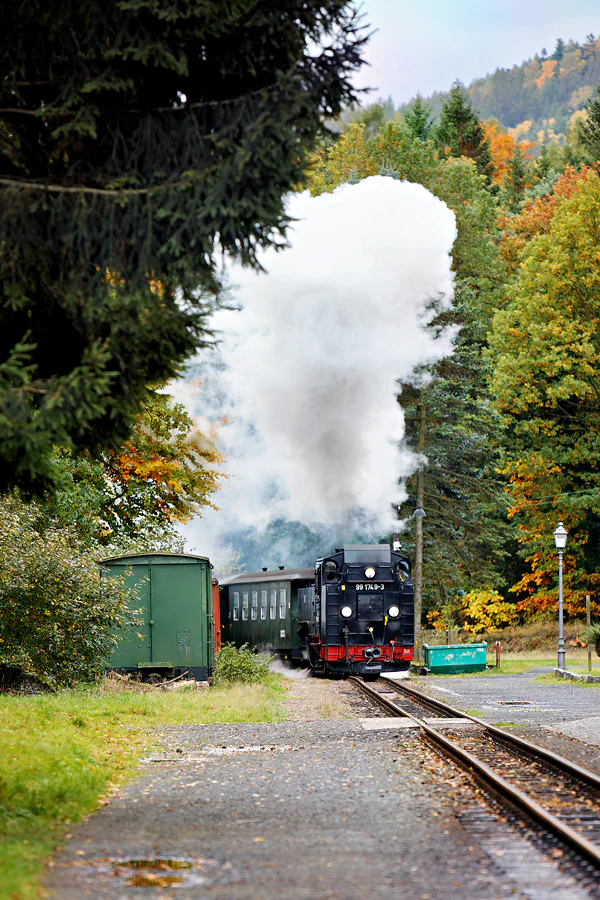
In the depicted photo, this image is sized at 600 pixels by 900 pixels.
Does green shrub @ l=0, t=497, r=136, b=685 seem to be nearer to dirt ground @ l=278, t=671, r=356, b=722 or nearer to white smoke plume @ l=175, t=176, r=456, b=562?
dirt ground @ l=278, t=671, r=356, b=722

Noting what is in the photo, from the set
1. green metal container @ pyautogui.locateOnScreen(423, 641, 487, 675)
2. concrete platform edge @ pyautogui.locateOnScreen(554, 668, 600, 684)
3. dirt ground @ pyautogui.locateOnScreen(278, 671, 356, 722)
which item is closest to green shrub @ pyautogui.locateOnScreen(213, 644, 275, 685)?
dirt ground @ pyautogui.locateOnScreen(278, 671, 356, 722)

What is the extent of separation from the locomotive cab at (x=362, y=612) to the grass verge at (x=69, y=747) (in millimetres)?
2490

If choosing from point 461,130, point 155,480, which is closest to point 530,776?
point 155,480

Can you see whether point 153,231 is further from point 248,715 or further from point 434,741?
point 248,715

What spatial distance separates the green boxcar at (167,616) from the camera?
73.4 ft

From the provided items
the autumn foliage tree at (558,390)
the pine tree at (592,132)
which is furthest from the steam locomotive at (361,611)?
the pine tree at (592,132)

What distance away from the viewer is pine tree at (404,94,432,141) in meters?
60.2

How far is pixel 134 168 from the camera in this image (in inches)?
328

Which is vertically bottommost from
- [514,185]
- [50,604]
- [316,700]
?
[316,700]

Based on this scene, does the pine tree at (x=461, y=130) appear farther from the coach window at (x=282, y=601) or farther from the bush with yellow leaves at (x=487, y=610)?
the coach window at (x=282, y=601)

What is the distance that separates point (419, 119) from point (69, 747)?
53682 millimetres

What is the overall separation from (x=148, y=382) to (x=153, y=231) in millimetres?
1268

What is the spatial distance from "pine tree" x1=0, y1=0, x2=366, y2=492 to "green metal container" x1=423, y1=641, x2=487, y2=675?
2187 cm

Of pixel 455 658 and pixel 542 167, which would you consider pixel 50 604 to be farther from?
pixel 542 167
